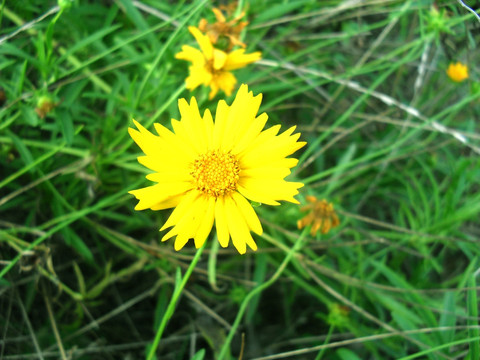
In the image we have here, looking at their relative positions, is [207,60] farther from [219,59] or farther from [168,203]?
[168,203]

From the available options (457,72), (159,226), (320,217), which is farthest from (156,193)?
(457,72)

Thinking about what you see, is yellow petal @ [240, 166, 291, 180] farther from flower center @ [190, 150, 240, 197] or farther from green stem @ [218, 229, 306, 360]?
green stem @ [218, 229, 306, 360]

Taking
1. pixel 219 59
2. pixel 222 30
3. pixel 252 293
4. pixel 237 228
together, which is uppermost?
pixel 222 30

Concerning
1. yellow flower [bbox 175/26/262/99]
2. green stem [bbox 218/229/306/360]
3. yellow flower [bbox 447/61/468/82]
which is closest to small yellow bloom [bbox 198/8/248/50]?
yellow flower [bbox 175/26/262/99]

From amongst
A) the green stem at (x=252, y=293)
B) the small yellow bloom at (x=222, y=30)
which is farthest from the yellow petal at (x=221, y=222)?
the small yellow bloom at (x=222, y=30)

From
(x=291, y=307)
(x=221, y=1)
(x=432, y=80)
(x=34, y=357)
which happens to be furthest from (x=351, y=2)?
(x=34, y=357)

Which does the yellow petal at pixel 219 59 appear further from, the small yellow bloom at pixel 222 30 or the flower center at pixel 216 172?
the flower center at pixel 216 172
